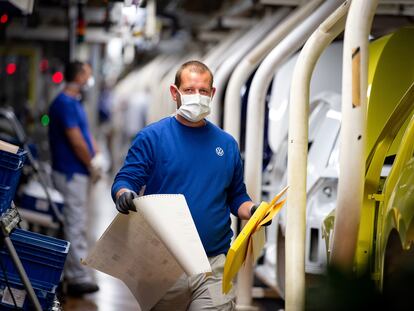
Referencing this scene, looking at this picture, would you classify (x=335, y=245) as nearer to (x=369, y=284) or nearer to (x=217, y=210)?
(x=217, y=210)

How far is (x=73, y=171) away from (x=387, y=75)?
3402 millimetres

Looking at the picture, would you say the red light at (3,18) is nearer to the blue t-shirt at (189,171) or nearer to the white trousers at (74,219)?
the white trousers at (74,219)

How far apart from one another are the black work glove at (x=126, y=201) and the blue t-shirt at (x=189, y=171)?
0.17 metres

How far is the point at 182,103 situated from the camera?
5.73m

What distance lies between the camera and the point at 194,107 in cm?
562

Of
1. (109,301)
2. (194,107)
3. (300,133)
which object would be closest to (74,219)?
(109,301)

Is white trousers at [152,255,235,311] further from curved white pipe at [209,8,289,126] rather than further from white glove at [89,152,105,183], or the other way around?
white glove at [89,152,105,183]

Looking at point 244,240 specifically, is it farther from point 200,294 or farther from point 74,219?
point 74,219

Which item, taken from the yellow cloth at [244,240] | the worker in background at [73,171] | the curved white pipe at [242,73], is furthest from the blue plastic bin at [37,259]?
the worker in background at [73,171]

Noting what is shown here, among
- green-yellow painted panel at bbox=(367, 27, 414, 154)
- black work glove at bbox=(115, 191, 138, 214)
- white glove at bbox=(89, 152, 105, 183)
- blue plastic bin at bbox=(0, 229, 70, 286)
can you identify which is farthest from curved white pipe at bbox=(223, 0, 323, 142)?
black work glove at bbox=(115, 191, 138, 214)

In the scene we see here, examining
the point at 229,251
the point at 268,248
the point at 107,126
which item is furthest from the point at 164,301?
the point at 107,126

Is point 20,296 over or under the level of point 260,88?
under

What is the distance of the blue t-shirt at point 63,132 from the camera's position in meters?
9.80

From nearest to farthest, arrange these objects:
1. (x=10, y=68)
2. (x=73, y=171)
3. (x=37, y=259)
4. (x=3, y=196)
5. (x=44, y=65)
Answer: (x=3, y=196)
(x=37, y=259)
(x=73, y=171)
(x=10, y=68)
(x=44, y=65)
